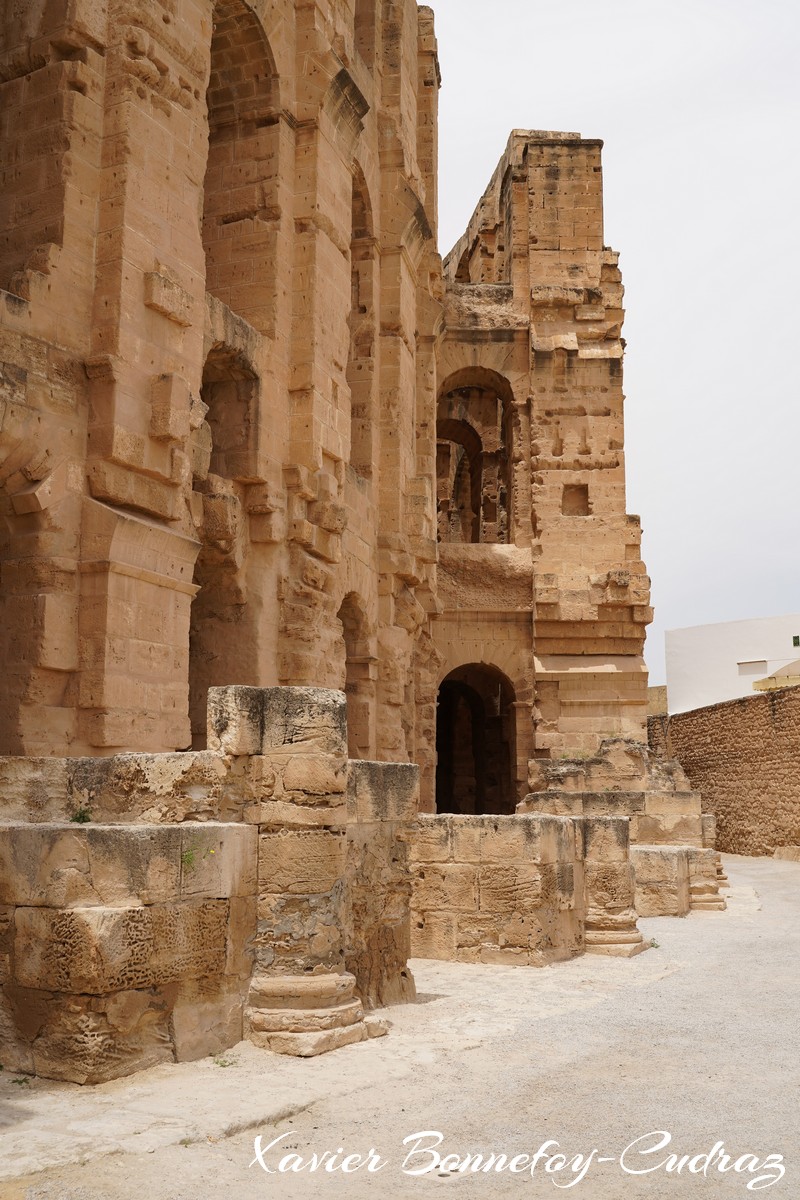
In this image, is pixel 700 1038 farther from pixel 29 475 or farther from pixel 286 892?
pixel 29 475

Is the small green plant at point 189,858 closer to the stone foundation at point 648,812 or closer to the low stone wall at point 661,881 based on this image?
the stone foundation at point 648,812

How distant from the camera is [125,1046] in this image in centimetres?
465

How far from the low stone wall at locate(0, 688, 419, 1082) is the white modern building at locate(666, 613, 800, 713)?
33903mm

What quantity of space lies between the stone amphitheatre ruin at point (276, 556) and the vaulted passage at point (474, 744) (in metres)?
4.28

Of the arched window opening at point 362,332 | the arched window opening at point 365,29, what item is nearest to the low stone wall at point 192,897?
the arched window opening at point 362,332

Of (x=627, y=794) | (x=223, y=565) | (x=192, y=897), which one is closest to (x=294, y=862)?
(x=192, y=897)

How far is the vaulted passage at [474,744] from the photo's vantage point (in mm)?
24203

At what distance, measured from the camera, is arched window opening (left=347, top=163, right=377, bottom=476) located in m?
15.8

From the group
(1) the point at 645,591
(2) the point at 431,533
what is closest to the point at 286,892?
(2) the point at 431,533

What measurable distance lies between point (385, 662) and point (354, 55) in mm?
7753

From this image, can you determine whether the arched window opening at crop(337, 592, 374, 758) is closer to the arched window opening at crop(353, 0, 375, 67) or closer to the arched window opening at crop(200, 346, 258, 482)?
the arched window opening at crop(200, 346, 258, 482)

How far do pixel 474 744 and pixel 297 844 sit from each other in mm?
20387

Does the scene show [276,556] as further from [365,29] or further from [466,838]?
[365,29]

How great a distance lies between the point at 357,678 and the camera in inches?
590
